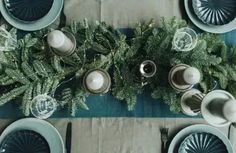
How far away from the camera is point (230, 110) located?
0.91m


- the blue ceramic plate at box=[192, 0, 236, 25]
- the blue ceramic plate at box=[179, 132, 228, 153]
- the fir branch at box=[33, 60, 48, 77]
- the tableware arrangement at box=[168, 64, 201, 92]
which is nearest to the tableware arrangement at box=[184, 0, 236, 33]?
the blue ceramic plate at box=[192, 0, 236, 25]

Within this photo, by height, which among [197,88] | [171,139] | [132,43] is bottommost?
[171,139]

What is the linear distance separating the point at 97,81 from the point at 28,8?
1.02 feet

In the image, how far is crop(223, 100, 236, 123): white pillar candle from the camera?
91 cm

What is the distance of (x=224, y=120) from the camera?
38.7 inches

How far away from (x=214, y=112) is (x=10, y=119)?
1.65 feet

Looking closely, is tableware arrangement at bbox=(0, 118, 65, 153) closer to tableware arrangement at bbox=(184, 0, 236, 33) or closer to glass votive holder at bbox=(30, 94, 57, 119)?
glass votive holder at bbox=(30, 94, 57, 119)

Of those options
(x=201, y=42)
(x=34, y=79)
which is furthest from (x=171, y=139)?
(x=34, y=79)

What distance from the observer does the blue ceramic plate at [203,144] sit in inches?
43.3

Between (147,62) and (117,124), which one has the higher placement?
(147,62)

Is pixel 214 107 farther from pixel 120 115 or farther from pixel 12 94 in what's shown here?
pixel 12 94

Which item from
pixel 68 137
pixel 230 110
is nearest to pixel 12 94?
pixel 68 137

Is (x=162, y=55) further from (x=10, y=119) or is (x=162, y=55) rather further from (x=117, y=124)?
(x=10, y=119)

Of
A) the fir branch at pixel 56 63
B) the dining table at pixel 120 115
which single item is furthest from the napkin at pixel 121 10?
the fir branch at pixel 56 63
